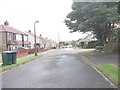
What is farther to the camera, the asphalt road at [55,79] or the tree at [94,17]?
the tree at [94,17]

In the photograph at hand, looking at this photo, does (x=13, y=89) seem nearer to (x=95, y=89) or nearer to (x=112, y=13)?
(x=95, y=89)

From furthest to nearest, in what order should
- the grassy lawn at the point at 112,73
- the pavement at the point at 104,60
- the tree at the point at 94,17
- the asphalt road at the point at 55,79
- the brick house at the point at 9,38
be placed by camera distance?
the brick house at the point at 9,38 → the tree at the point at 94,17 → the pavement at the point at 104,60 → the grassy lawn at the point at 112,73 → the asphalt road at the point at 55,79

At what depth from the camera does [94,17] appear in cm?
4125

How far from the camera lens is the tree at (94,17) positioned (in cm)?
4006

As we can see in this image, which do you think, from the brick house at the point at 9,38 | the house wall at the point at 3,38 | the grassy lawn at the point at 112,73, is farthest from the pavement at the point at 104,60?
the house wall at the point at 3,38

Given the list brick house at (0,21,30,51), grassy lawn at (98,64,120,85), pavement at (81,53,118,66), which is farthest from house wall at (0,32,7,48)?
grassy lawn at (98,64,120,85)

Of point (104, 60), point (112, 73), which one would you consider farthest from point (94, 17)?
point (112, 73)

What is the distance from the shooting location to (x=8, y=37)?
71.0 m

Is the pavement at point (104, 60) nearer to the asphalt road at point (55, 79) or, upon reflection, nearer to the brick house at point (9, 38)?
the asphalt road at point (55, 79)

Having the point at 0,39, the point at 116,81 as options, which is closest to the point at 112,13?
the point at 116,81

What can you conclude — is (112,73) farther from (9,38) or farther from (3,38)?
(9,38)

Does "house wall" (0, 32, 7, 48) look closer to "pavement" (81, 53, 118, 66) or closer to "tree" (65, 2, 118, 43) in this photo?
"tree" (65, 2, 118, 43)

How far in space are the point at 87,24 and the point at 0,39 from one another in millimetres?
31841

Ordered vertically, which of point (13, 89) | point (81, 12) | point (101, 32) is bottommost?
point (13, 89)
